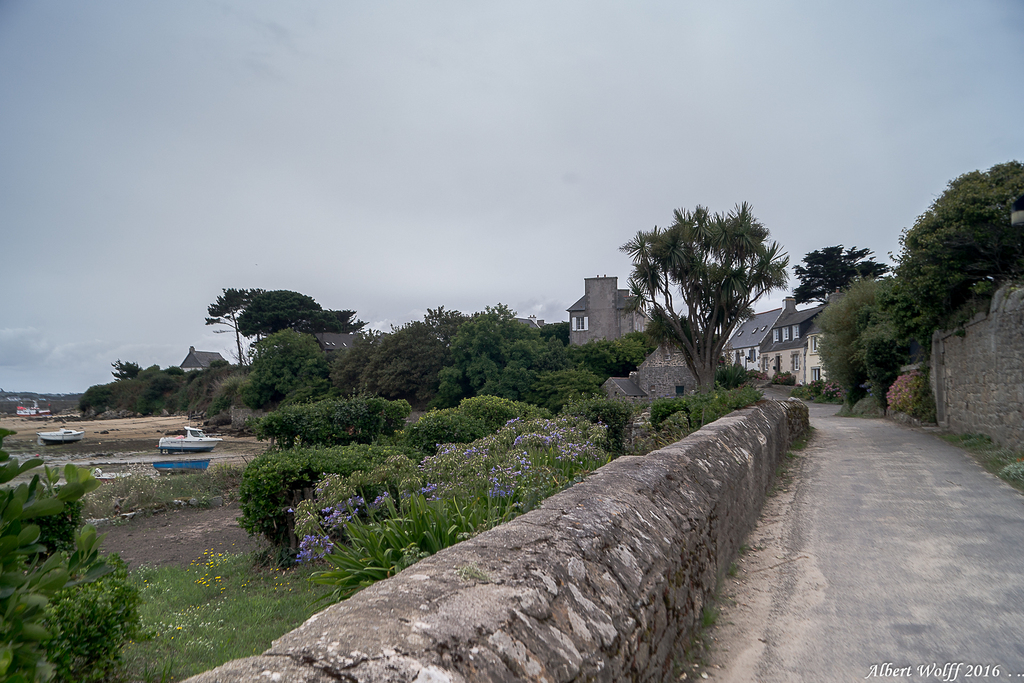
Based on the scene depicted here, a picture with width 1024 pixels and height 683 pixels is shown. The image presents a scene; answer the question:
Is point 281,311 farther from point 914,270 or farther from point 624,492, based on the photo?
point 624,492

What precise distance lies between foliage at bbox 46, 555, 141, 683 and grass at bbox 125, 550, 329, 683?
0.30 m

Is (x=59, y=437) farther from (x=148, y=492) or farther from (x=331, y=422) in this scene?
(x=331, y=422)

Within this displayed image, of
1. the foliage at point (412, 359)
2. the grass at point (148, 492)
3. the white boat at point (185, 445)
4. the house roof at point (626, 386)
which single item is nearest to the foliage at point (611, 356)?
the house roof at point (626, 386)

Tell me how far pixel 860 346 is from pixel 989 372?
13540 millimetres

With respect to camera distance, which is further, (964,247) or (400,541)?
(964,247)

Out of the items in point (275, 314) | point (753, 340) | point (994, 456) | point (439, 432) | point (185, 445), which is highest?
point (275, 314)

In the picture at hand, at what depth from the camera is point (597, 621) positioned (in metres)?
2.23

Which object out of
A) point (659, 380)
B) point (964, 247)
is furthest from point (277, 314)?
point (964, 247)

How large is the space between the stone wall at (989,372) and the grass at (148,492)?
14.6m

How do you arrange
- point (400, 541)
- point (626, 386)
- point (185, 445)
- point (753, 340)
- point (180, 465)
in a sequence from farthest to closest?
point (753, 340) → point (626, 386) → point (185, 445) → point (180, 465) → point (400, 541)

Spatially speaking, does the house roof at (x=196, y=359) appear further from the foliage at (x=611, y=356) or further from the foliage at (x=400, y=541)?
the foliage at (x=400, y=541)

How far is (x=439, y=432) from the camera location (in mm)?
11453

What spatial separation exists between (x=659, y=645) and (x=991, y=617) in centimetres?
255

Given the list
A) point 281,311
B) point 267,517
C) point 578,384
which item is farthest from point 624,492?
point 281,311
